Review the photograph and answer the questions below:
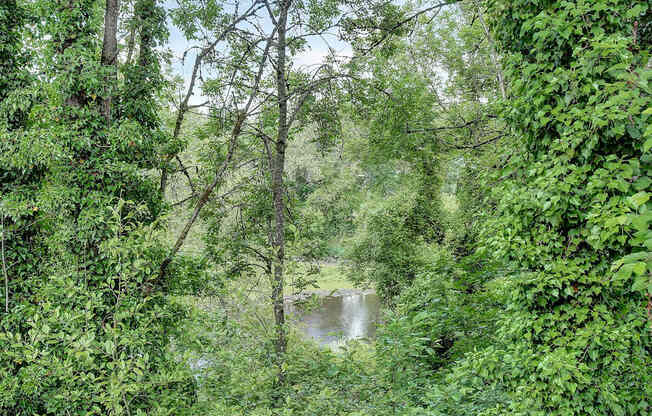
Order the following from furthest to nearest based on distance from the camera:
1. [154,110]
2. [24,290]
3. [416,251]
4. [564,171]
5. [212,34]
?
[416,251] → [212,34] → [154,110] → [24,290] → [564,171]

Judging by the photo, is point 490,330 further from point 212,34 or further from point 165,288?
point 212,34

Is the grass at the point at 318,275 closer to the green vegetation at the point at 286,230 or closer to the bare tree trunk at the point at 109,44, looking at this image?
the green vegetation at the point at 286,230

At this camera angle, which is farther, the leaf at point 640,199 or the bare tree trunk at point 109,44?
the bare tree trunk at point 109,44

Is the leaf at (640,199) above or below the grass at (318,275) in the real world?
above

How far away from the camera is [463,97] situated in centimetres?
1302

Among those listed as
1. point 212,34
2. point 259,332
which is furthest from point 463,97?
point 259,332

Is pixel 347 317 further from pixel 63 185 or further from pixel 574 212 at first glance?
pixel 574 212

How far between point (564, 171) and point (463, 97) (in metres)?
11.1

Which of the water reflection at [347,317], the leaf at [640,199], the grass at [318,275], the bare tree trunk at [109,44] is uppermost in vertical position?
the bare tree trunk at [109,44]

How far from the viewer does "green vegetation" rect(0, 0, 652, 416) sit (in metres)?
2.79

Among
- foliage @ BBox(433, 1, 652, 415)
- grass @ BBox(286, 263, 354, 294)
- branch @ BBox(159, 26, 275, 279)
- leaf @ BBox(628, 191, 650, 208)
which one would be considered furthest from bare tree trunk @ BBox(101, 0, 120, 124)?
leaf @ BBox(628, 191, 650, 208)

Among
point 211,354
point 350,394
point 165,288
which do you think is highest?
point 165,288

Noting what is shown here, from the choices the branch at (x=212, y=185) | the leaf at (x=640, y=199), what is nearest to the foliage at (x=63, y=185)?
the branch at (x=212, y=185)

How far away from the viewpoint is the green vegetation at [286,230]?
279 centimetres
